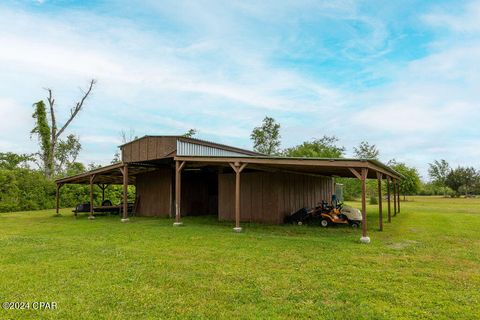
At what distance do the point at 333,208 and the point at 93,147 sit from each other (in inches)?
1453

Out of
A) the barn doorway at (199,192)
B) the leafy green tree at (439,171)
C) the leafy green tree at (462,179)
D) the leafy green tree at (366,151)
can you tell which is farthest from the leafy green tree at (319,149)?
the barn doorway at (199,192)

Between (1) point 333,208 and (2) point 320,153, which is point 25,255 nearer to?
(1) point 333,208

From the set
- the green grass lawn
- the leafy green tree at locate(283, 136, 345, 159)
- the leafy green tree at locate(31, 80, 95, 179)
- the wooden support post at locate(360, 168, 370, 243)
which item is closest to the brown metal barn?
the wooden support post at locate(360, 168, 370, 243)

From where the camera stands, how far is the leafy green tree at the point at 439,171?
47.4 m

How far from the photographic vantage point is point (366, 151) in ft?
150

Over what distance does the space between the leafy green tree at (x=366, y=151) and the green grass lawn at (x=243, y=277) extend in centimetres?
3823

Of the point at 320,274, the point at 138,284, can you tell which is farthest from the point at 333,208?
the point at 138,284

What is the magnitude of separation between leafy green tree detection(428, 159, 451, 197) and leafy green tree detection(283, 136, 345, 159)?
1484 centimetres

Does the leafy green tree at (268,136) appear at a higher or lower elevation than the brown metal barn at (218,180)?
higher

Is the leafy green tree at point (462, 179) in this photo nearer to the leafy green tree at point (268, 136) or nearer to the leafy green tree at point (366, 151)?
the leafy green tree at point (366, 151)

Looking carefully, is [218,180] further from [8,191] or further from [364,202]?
[8,191]

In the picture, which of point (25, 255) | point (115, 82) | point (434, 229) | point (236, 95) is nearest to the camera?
point (25, 255)

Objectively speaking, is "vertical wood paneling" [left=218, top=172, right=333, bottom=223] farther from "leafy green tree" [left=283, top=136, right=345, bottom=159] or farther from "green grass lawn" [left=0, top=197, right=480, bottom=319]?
"leafy green tree" [left=283, top=136, right=345, bottom=159]

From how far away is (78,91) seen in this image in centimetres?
2870
